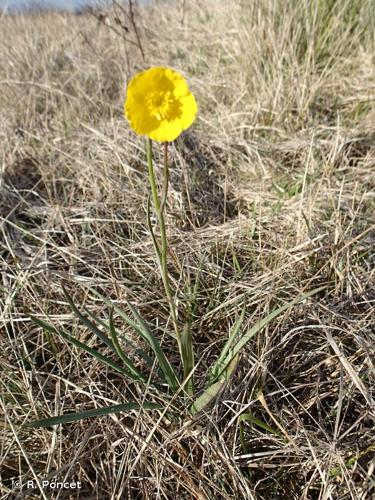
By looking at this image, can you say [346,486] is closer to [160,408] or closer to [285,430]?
[285,430]

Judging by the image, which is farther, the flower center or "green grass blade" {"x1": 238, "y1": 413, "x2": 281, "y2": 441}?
"green grass blade" {"x1": 238, "y1": 413, "x2": 281, "y2": 441}

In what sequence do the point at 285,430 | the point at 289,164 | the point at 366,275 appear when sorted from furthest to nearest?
1. the point at 289,164
2. the point at 366,275
3. the point at 285,430

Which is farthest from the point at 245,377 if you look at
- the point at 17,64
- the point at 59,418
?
the point at 17,64

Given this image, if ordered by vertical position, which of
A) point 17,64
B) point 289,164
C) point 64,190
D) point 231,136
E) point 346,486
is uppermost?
point 17,64

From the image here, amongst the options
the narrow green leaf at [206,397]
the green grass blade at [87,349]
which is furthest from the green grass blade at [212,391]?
the green grass blade at [87,349]

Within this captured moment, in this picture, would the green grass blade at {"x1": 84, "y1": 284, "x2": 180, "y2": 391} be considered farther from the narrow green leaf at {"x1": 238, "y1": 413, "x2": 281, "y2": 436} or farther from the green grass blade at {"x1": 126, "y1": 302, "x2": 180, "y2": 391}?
the narrow green leaf at {"x1": 238, "y1": 413, "x2": 281, "y2": 436}

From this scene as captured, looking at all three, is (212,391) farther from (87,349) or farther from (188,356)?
(87,349)

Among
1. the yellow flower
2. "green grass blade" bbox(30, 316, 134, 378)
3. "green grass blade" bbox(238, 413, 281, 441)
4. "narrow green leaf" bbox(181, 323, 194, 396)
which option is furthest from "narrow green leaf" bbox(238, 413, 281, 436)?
the yellow flower
